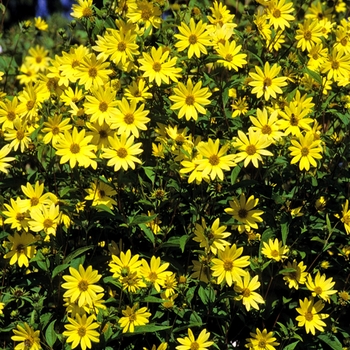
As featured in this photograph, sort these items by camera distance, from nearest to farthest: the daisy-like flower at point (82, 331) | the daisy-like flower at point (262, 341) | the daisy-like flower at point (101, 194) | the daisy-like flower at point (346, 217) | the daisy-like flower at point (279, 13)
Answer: the daisy-like flower at point (82, 331) → the daisy-like flower at point (101, 194) → the daisy-like flower at point (262, 341) → the daisy-like flower at point (346, 217) → the daisy-like flower at point (279, 13)

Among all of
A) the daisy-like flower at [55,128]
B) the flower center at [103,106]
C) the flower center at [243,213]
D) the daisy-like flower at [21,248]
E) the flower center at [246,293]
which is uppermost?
the flower center at [103,106]

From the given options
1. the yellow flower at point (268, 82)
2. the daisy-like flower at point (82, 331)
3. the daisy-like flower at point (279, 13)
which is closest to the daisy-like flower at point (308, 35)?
the daisy-like flower at point (279, 13)

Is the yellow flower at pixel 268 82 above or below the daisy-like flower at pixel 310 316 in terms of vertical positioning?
above

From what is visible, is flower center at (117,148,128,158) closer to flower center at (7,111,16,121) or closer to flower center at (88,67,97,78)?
flower center at (88,67,97,78)

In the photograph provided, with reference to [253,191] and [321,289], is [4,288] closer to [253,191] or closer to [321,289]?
[253,191]

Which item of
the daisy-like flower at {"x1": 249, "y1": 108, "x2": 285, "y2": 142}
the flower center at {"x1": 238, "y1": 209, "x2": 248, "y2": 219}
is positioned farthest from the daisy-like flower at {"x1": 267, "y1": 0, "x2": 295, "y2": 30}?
the flower center at {"x1": 238, "y1": 209, "x2": 248, "y2": 219}

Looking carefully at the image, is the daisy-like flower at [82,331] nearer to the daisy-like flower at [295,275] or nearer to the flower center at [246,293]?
the flower center at [246,293]
